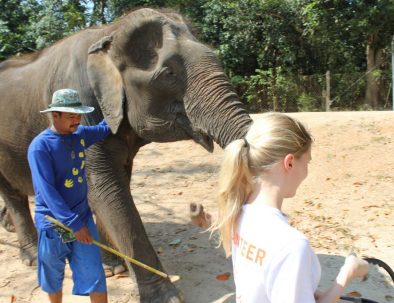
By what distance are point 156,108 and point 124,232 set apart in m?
0.98

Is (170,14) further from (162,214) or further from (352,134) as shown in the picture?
(352,134)

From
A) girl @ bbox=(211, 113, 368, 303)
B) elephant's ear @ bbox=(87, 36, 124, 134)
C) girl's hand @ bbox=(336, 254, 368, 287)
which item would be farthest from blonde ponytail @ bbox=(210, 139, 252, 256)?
elephant's ear @ bbox=(87, 36, 124, 134)

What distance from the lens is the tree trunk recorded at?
16791 mm

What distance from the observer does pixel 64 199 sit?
3.14 meters

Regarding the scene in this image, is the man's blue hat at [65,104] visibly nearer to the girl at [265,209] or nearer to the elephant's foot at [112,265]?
the girl at [265,209]

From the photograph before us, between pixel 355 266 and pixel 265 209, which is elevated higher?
pixel 265 209

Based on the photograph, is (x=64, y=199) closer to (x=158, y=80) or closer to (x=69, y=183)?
(x=69, y=183)

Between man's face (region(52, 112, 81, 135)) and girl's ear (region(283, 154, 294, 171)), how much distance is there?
5.74 feet

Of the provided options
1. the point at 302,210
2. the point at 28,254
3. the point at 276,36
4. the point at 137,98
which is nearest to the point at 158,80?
the point at 137,98

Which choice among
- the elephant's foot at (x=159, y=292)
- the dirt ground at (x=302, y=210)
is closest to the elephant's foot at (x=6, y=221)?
the dirt ground at (x=302, y=210)

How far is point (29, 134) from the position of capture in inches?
174

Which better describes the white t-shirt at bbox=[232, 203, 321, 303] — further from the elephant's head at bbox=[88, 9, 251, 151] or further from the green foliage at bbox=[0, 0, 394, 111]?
the green foliage at bbox=[0, 0, 394, 111]

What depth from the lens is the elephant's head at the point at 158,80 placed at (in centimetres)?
343

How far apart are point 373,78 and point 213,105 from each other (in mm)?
14767
